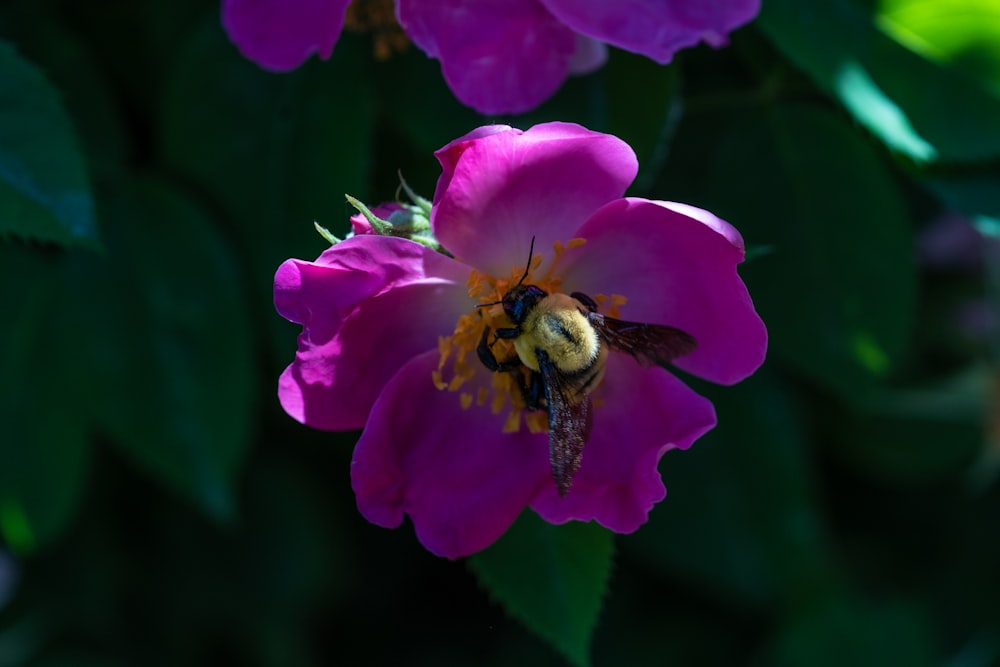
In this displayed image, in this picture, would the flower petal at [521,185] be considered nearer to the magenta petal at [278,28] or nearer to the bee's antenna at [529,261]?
the bee's antenna at [529,261]

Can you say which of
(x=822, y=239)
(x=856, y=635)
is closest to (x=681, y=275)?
(x=822, y=239)

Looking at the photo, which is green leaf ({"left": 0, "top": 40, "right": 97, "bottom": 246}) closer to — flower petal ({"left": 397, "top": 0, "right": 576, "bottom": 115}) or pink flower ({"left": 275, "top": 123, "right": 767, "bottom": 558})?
pink flower ({"left": 275, "top": 123, "right": 767, "bottom": 558})

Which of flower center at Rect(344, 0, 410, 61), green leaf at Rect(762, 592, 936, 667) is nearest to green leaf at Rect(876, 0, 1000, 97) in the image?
flower center at Rect(344, 0, 410, 61)

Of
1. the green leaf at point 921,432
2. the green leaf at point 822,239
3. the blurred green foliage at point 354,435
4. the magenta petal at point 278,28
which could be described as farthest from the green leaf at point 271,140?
the green leaf at point 921,432

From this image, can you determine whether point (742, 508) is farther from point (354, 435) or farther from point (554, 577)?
point (554, 577)

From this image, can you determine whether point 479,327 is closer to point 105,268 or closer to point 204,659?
point 105,268
